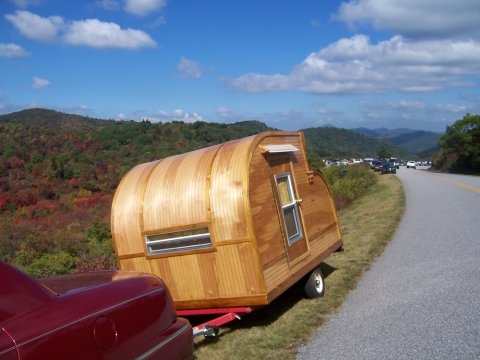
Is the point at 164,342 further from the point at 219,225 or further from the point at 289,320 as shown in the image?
the point at 289,320

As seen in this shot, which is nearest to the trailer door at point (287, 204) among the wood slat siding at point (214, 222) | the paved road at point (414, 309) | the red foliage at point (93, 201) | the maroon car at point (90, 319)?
the wood slat siding at point (214, 222)

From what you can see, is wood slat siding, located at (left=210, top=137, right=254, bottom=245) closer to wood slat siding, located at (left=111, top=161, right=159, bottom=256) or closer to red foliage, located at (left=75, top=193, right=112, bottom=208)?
wood slat siding, located at (left=111, top=161, right=159, bottom=256)

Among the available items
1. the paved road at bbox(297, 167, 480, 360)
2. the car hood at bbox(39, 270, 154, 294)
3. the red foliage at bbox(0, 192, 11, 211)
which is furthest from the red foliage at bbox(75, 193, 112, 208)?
the car hood at bbox(39, 270, 154, 294)

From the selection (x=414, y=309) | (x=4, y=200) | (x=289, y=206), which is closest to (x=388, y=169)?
(x=4, y=200)

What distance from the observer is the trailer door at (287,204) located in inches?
264

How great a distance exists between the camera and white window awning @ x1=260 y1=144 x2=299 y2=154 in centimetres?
650

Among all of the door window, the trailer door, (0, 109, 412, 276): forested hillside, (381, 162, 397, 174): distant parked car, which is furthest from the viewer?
(381, 162, 397, 174): distant parked car

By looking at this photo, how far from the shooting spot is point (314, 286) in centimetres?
718

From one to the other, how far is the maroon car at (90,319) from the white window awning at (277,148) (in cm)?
300

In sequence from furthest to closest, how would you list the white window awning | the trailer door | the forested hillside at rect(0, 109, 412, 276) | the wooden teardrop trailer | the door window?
the forested hillside at rect(0, 109, 412, 276) < the door window < the trailer door < the white window awning < the wooden teardrop trailer

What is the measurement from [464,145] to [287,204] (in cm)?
4854

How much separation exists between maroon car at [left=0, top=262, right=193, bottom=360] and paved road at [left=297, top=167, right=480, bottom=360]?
6.63 feet

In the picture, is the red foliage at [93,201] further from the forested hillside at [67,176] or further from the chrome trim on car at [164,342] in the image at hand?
the chrome trim on car at [164,342]

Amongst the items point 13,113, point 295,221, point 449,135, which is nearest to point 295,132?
point 295,221
